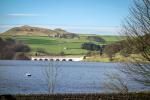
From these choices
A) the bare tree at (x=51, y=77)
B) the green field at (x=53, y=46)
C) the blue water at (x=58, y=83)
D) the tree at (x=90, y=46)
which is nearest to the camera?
the bare tree at (x=51, y=77)

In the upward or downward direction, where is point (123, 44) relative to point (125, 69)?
upward

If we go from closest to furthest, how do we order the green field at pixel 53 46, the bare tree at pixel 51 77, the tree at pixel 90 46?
1. the bare tree at pixel 51 77
2. the green field at pixel 53 46
3. the tree at pixel 90 46

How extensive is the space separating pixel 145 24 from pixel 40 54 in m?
152

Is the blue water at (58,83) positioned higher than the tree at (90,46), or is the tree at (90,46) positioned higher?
the tree at (90,46)

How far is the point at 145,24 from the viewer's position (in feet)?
64.5

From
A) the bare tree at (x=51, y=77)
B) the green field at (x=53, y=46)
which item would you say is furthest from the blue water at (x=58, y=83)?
the green field at (x=53, y=46)

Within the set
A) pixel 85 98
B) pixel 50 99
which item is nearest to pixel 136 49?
pixel 85 98

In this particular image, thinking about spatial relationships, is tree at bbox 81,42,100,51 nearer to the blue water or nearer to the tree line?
the tree line

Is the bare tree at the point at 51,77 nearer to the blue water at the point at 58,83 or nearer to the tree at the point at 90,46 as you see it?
the blue water at the point at 58,83

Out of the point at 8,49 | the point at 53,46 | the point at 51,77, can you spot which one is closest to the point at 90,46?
the point at 53,46

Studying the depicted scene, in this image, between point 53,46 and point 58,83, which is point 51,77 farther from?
point 53,46

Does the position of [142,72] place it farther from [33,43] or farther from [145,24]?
[33,43]

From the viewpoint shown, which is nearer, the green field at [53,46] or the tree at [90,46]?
the green field at [53,46]

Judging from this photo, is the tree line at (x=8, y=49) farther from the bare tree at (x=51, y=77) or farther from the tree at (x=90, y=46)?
the tree at (x=90, y=46)
